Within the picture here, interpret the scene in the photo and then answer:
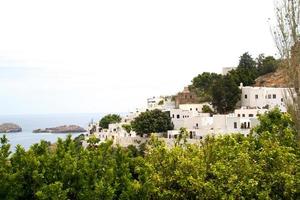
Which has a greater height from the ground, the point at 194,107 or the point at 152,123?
the point at 194,107

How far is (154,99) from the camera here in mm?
71750

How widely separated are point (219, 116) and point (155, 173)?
29730mm

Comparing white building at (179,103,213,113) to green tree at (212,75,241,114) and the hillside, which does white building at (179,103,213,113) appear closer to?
green tree at (212,75,241,114)

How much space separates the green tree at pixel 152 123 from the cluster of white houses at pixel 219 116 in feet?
4.71

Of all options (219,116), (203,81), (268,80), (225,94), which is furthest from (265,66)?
(219,116)

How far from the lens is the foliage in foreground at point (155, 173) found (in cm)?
1154

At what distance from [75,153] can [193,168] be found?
140 inches

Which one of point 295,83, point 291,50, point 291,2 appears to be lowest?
point 295,83

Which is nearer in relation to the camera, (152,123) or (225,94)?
(152,123)

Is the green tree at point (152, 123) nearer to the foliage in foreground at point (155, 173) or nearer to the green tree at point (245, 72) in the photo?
the green tree at point (245, 72)

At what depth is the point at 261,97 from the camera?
156 ft

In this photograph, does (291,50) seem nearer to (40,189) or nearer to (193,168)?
(193,168)

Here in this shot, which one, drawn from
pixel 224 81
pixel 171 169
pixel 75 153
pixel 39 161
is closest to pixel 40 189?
pixel 39 161

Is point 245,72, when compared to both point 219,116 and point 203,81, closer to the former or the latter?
point 203,81
